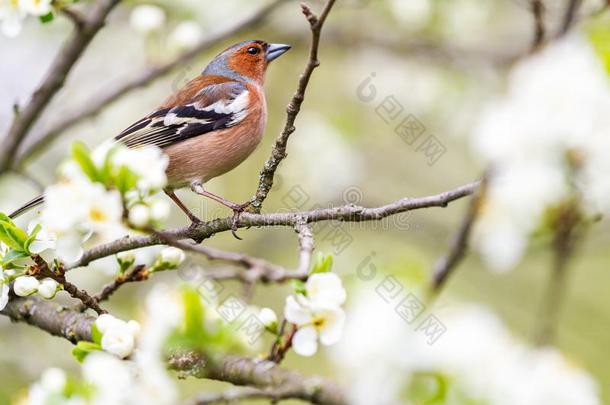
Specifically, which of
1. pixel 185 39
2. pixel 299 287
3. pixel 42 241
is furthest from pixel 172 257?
pixel 185 39

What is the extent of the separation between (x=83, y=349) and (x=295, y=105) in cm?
113

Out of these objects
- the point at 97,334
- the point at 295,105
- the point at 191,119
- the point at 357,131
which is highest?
the point at 295,105

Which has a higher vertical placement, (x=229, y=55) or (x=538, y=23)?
(x=538, y=23)

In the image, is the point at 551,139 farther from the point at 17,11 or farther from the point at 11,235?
the point at 17,11

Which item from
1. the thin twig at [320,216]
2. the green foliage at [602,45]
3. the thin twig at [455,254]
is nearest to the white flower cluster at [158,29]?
the thin twig at [320,216]

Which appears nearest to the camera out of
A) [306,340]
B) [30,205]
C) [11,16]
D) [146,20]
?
[306,340]

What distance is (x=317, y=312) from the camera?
236cm

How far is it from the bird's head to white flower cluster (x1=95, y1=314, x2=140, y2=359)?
366 centimetres

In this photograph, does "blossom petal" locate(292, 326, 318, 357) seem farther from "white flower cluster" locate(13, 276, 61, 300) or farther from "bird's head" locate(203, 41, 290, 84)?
"bird's head" locate(203, 41, 290, 84)

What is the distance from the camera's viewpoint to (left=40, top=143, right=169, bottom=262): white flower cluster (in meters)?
2.24

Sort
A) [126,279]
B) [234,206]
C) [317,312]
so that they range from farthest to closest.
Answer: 1. [234,206]
2. [126,279]
3. [317,312]

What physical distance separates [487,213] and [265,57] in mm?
3817

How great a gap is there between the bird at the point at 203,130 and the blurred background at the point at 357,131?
745mm

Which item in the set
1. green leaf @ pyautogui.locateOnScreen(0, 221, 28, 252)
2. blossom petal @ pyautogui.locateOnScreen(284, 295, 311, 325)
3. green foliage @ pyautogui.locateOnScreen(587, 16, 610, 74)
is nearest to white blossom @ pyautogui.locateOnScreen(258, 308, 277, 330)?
blossom petal @ pyautogui.locateOnScreen(284, 295, 311, 325)
